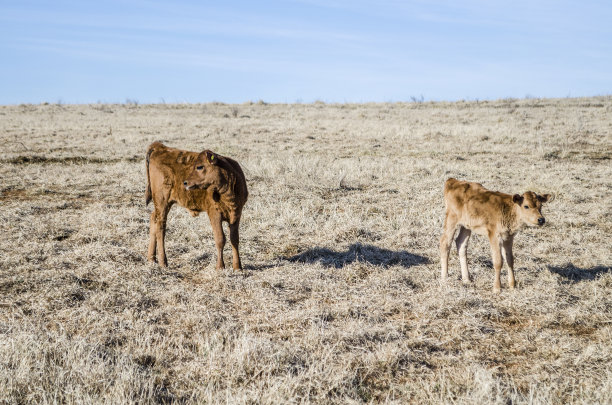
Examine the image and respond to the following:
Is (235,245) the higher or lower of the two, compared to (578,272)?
higher

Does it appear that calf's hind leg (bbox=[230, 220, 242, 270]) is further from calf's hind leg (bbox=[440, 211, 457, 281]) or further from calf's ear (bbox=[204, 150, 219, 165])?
calf's hind leg (bbox=[440, 211, 457, 281])

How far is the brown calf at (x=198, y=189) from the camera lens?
688cm

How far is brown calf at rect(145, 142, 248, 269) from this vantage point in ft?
22.6

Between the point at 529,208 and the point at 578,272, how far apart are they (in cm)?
178

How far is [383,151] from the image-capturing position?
19.4 meters

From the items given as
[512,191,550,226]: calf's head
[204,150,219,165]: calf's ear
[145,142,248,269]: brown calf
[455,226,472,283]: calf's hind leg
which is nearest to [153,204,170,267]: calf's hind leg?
[145,142,248,269]: brown calf

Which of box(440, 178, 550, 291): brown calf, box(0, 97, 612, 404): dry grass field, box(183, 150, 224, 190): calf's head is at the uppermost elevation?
box(183, 150, 224, 190): calf's head

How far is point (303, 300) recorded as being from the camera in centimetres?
646

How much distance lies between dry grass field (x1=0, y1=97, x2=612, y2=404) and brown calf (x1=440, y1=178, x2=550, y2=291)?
42 centimetres

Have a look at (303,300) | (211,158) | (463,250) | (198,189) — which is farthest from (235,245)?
(463,250)

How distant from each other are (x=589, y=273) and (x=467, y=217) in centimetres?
217

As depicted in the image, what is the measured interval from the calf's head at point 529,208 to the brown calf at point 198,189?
3764mm

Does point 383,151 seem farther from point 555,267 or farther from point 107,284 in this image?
point 107,284

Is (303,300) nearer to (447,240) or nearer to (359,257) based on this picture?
(359,257)
